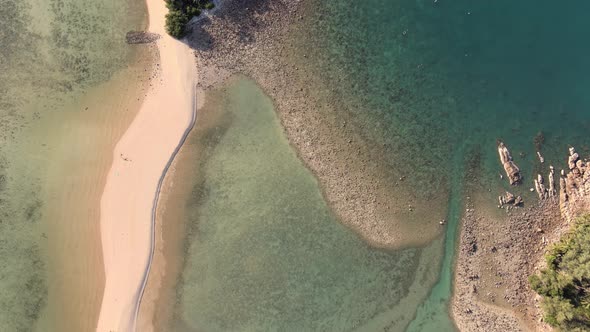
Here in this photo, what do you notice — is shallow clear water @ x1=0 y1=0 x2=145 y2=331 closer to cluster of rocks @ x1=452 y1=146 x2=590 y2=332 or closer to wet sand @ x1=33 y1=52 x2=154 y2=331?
wet sand @ x1=33 y1=52 x2=154 y2=331

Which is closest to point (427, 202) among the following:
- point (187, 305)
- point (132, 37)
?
point (187, 305)

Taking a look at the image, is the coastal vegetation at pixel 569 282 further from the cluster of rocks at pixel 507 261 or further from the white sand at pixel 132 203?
the white sand at pixel 132 203

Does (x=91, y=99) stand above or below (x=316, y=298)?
above

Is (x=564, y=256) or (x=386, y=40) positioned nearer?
(x=564, y=256)

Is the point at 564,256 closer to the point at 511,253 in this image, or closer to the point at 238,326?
the point at 511,253

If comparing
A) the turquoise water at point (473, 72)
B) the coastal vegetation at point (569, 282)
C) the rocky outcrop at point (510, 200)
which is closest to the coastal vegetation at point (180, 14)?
the turquoise water at point (473, 72)

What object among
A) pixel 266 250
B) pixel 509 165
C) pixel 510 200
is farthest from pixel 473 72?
pixel 266 250

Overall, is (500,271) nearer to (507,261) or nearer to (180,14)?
(507,261)
